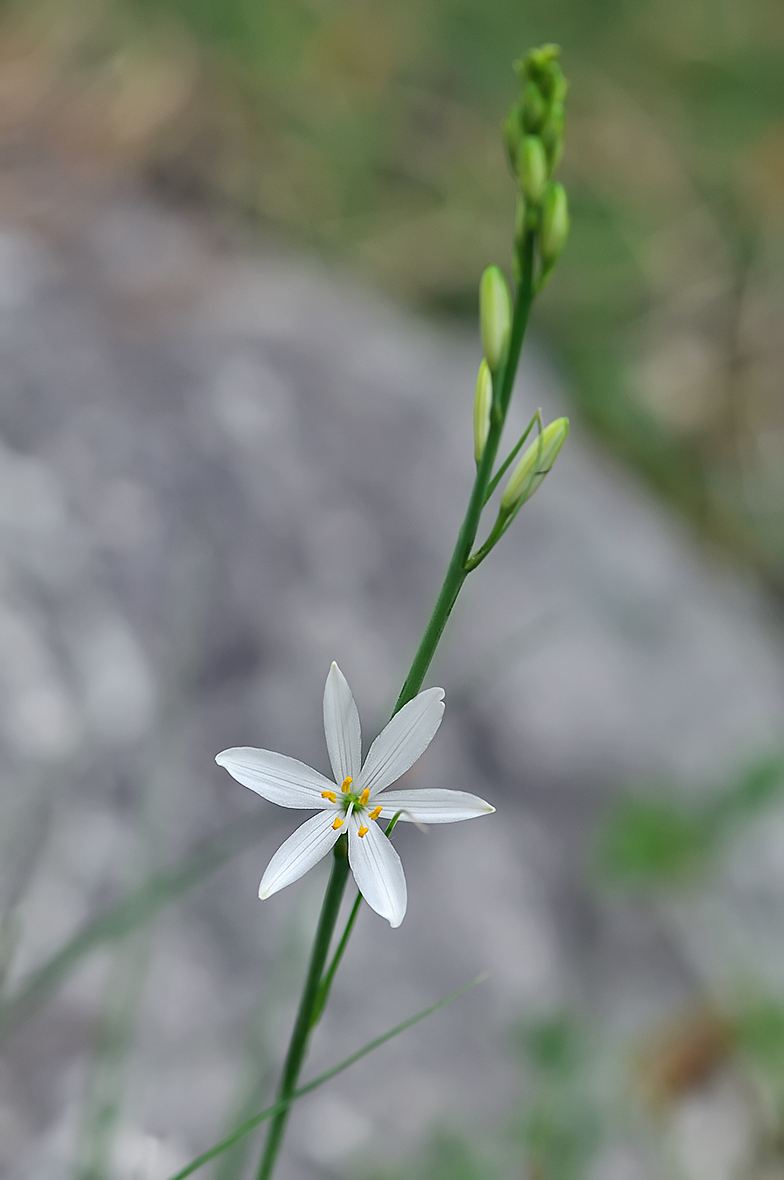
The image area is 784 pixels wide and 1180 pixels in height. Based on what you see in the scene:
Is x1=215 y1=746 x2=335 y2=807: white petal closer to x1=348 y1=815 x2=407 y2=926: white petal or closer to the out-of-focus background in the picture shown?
x1=348 y1=815 x2=407 y2=926: white petal

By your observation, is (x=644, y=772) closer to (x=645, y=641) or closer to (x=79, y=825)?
(x=645, y=641)

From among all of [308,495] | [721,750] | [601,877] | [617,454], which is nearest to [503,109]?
[617,454]

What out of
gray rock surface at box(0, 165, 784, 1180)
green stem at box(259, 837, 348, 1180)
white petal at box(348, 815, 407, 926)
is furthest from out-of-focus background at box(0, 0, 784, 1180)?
white petal at box(348, 815, 407, 926)

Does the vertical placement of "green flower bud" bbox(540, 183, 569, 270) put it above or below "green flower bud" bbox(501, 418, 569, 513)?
above

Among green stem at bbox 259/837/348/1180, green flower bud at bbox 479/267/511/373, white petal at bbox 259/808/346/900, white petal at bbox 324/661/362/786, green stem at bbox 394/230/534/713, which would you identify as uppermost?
green flower bud at bbox 479/267/511/373

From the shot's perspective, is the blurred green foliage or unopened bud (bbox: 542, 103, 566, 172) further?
the blurred green foliage

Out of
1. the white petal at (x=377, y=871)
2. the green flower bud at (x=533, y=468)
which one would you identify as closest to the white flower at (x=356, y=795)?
the white petal at (x=377, y=871)

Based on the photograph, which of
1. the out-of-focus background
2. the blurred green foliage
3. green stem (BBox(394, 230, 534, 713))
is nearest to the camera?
green stem (BBox(394, 230, 534, 713))
